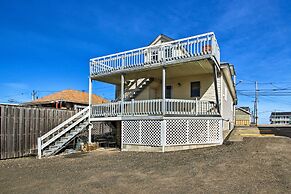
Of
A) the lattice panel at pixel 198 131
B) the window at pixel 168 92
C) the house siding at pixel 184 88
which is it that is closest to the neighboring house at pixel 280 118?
the window at pixel 168 92

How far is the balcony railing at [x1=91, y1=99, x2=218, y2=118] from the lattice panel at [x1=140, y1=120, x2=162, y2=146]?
21.4 inches

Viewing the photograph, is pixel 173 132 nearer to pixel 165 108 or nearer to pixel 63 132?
pixel 165 108

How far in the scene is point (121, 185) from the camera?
241 inches

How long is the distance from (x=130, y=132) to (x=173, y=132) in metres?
2.52

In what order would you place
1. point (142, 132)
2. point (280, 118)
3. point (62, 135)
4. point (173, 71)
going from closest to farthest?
point (142, 132)
point (62, 135)
point (173, 71)
point (280, 118)

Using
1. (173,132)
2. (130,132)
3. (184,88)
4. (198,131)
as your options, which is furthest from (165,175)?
(184,88)

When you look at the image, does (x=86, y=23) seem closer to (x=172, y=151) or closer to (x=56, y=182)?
(x=172, y=151)

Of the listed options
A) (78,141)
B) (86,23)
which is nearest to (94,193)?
(78,141)

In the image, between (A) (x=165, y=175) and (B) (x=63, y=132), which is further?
(B) (x=63, y=132)

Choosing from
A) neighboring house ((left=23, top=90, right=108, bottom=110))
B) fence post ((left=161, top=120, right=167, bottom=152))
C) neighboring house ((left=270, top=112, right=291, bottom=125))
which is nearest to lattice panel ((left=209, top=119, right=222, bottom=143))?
fence post ((left=161, top=120, right=167, bottom=152))

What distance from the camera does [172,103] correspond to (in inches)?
495

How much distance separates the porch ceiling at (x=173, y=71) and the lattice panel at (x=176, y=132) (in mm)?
3146

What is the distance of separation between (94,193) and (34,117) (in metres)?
8.80

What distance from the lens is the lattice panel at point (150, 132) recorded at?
12281 mm
